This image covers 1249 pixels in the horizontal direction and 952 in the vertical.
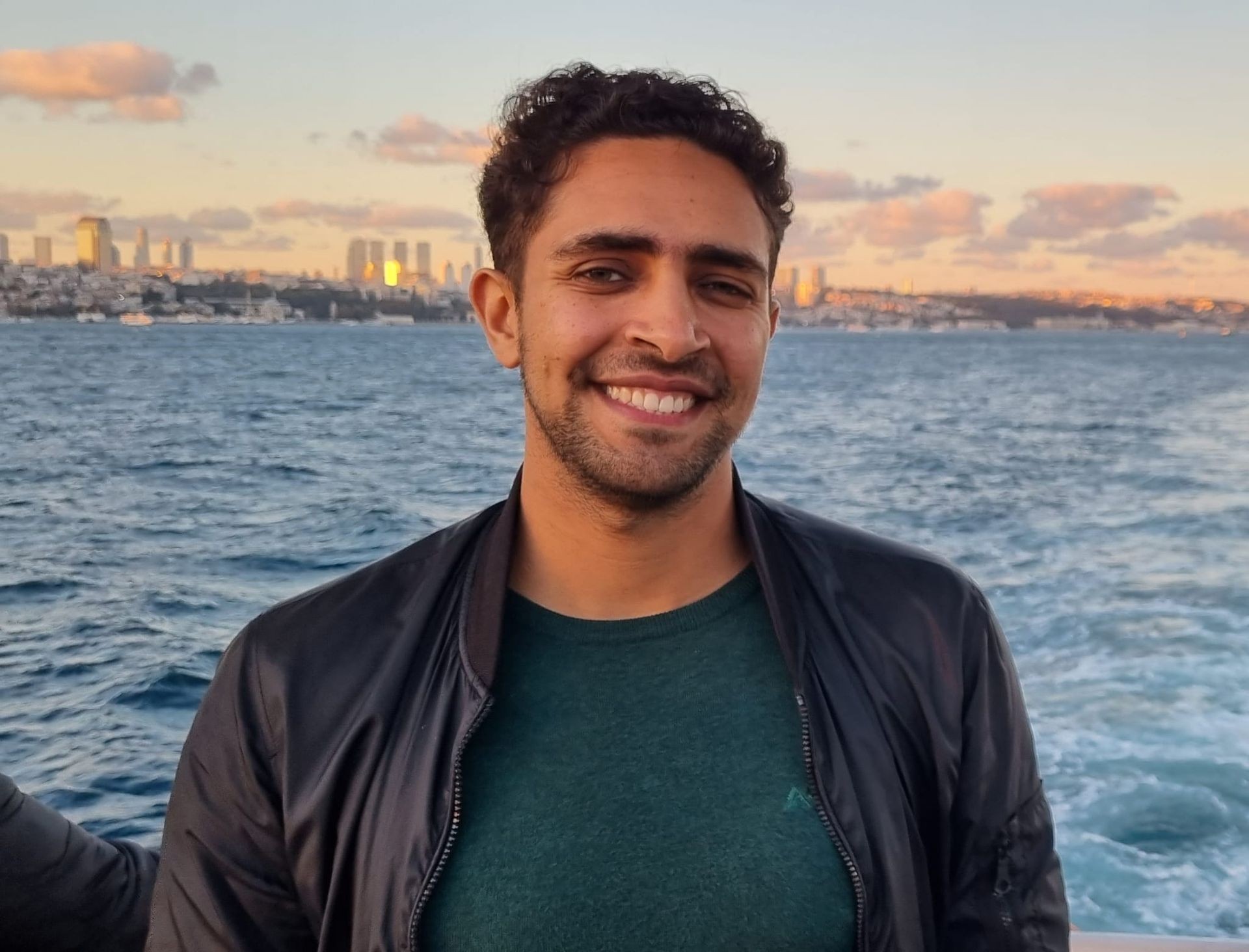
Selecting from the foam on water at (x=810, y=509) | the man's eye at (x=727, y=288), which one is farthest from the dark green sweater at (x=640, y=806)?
A: the foam on water at (x=810, y=509)

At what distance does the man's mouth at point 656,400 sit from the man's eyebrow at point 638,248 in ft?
0.74

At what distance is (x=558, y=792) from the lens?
1.87 m

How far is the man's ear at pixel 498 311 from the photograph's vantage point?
2.29 m

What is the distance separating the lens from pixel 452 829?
5.98 feet

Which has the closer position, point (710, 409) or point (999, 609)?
point (710, 409)

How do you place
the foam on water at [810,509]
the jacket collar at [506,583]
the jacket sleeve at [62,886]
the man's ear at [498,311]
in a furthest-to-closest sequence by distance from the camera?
the foam on water at [810,509]
the jacket sleeve at [62,886]
the man's ear at [498,311]
the jacket collar at [506,583]

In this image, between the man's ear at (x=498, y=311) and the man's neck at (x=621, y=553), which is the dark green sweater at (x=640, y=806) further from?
the man's ear at (x=498, y=311)

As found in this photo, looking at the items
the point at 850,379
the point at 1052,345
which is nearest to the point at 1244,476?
the point at 850,379

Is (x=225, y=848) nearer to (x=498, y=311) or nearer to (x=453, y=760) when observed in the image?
(x=453, y=760)

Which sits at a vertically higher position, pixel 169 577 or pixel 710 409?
pixel 710 409

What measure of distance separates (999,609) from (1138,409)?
103 ft

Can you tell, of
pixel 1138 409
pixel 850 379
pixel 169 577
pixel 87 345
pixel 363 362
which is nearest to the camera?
pixel 169 577

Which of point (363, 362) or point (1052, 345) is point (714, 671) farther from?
point (1052, 345)

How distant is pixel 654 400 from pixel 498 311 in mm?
457
